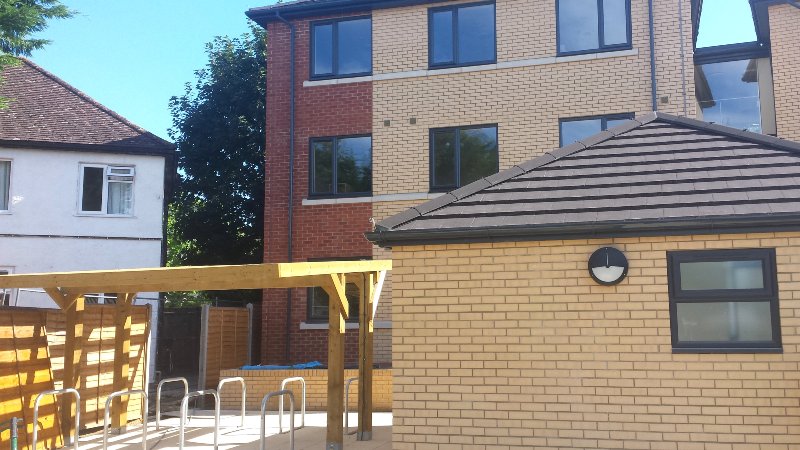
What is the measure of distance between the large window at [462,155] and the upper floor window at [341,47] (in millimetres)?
2609

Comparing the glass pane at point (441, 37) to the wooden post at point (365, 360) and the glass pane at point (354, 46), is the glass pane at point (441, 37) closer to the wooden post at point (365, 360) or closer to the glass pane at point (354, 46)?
the glass pane at point (354, 46)

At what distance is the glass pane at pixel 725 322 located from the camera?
7.76 metres

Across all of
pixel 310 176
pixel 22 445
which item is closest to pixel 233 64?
pixel 310 176

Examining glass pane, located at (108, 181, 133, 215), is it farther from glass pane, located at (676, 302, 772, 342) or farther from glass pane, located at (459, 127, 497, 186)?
glass pane, located at (676, 302, 772, 342)

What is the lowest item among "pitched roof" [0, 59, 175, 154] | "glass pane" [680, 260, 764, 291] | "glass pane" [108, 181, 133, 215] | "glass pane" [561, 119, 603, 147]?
"glass pane" [680, 260, 764, 291]

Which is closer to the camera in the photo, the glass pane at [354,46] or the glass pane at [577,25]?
the glass pane at [577,25]

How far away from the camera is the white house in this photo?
2006cm

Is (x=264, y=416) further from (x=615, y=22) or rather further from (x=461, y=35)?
(x=615, y=22)

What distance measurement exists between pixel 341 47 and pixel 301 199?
366cm

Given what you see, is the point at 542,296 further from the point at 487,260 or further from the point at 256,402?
the point at 256,402

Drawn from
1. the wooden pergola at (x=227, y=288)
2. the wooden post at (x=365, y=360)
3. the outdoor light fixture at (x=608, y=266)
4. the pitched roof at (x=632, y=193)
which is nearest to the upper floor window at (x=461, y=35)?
the wooden pergola at (x=227, y=288)

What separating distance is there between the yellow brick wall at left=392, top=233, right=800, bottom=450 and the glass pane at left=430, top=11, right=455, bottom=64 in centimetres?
1019

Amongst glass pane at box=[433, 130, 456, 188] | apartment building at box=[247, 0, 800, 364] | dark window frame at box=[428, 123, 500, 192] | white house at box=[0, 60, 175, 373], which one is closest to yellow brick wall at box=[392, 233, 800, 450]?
apartment building at box=[247, 0, 800, 364]

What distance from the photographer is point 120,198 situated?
21.1 m
